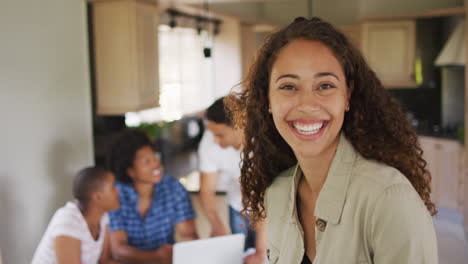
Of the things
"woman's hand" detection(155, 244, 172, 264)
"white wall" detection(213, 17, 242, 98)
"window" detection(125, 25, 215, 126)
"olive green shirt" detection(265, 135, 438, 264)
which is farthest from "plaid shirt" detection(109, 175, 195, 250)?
"white wall" detection(213, 17, 242, 98)

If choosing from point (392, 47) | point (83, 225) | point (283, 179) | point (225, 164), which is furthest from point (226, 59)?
point (283, 179)

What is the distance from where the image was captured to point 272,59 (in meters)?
1.09

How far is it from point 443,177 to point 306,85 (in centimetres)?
416

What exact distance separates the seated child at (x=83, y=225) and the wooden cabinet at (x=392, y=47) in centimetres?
345

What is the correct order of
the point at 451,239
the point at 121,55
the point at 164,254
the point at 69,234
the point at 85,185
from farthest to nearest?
the point at 451,239 → the point at 121,55 → the point at 164,254 → the point at 85,185 → the point at 69,234

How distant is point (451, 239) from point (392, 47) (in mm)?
1887

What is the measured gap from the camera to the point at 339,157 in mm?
1053

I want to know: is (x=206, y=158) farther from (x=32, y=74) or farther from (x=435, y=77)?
(x=435, y=77)

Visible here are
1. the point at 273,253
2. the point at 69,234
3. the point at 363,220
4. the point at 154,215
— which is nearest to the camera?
the point at 363,220

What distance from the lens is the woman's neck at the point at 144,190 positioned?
248 cm

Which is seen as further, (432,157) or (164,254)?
(432,157)

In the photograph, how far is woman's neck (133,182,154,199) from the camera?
248 cm

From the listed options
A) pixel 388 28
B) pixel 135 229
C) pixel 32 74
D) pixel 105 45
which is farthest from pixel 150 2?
pixel 388 28

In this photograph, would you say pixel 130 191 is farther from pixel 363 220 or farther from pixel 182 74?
pixel 182 74
